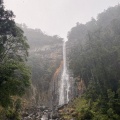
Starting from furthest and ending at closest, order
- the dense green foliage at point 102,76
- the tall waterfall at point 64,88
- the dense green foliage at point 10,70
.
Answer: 1. the tall waterfall at point 64,88
2. the dense green foliage at point 102,76
3. the dense green foliage at point 10,70

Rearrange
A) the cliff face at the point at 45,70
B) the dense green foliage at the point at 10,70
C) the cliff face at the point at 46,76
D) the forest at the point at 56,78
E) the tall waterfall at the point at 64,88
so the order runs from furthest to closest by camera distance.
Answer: the cliff face at the point at 46,76 < the cliff face at the point at 45,70 < the tall waterfall at the point at 64,88 < the forest at the point at 56,78 < the dense green foliage at the point at 10,70

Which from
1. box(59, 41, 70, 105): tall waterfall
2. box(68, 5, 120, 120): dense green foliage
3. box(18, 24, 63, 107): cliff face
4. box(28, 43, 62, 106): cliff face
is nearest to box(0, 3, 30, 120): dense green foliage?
box(68, 5, 120, 120): dense green foliage

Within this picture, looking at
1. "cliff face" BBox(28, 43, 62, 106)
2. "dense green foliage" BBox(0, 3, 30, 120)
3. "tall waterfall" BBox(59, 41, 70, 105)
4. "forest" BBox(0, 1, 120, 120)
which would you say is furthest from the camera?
"cliff face" BBox(28, 43, 62, 106)

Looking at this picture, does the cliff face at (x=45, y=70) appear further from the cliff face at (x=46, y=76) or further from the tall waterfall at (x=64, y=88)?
the tall waterfall at (x=64, y=88)

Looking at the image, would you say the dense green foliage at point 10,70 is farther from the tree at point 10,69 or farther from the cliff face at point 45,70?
the cliff face at point 45,70

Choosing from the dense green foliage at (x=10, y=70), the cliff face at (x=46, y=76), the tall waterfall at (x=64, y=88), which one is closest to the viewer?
the dense green foliage at (x=10, y=70)

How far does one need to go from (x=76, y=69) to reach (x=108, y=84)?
8.94 meters

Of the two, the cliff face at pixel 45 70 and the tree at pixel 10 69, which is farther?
the cliff face at pixel 45 70

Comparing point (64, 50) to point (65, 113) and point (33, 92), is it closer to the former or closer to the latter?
point (33, 92)

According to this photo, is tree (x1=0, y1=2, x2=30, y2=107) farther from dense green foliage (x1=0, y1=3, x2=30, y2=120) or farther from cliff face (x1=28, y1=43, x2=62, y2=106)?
cliff face (x1=28, y1=43, x2=62, y2=106)

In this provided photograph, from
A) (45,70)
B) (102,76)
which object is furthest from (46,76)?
(102,76)

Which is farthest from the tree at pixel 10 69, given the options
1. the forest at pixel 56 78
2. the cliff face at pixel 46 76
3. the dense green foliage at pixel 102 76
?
the cliff face at pixel 46 76

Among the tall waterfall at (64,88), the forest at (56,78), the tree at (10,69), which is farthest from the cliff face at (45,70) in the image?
the tree at (10,69)

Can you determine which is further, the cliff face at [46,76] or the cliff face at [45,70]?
the cliff face at [46,76]
